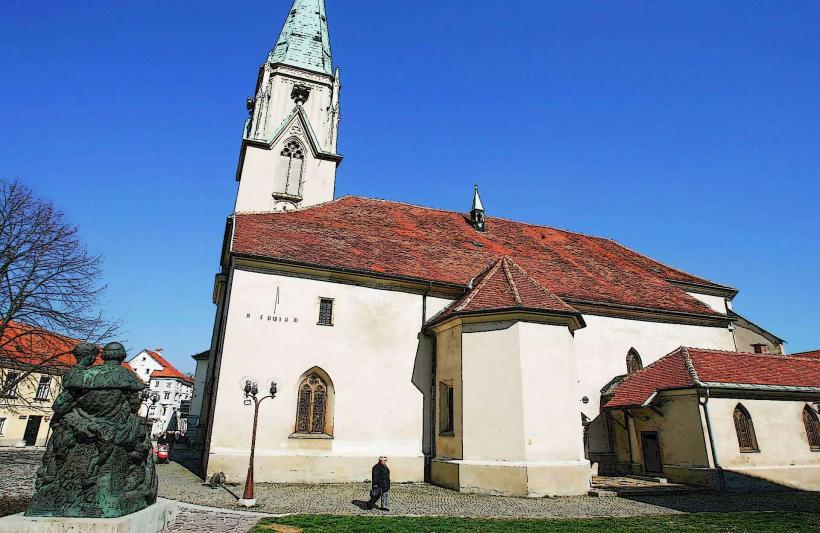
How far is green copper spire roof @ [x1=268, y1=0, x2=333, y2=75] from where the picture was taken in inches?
1033

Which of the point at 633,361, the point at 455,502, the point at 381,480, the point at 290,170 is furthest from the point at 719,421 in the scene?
the point at 290,170

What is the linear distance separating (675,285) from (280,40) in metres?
24.4

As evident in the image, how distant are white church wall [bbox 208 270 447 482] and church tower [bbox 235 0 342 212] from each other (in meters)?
8.33

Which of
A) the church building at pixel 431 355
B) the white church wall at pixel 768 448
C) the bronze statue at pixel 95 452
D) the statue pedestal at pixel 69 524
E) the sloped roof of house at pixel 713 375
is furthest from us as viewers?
the sloped roof of house at pixel 713 375

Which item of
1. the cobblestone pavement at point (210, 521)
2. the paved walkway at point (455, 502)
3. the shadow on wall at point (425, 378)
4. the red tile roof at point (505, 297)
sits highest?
the red tile roof at point (505, 297)

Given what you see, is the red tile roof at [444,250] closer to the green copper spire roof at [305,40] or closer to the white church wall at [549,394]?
the white church wall at [549,394]

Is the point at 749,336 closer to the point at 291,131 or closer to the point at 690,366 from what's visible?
the point at 690,366

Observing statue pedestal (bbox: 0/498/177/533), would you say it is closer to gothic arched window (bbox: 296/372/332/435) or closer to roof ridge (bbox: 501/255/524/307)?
gothic arched window (bbox: 296/372/332/435)

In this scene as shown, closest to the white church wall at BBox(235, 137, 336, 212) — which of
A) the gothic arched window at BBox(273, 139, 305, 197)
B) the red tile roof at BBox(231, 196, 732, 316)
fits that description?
the gothic arched window at BBox(273, 139, 305, 197)

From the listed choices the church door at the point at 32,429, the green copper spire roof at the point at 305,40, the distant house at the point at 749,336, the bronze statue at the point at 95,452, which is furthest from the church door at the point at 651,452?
the church door at the point at 32,429

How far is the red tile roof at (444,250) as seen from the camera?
16.9 m

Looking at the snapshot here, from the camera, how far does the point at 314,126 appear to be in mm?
25062

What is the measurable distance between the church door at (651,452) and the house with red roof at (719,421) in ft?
0.10

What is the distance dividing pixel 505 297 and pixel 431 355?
3519 mm
